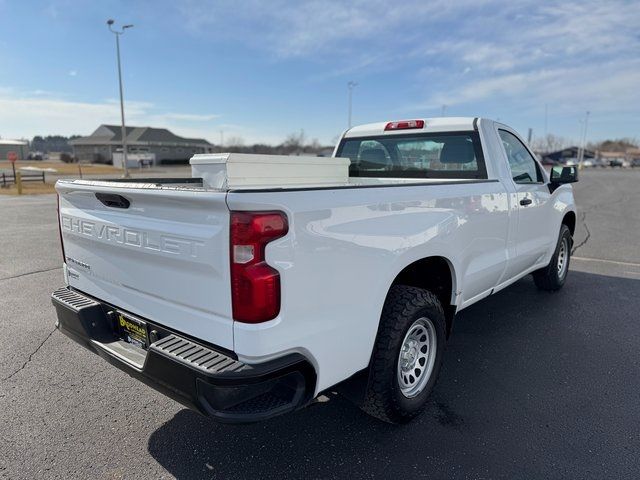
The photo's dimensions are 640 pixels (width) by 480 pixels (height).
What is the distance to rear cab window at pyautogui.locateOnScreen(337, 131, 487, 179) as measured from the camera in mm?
3992

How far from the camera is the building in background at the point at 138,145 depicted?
250 ft

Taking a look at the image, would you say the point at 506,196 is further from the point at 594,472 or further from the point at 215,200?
the point at 215,200

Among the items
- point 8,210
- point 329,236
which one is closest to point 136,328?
point 329,236

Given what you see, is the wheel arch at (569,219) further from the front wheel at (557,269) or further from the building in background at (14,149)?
the building in background at (14,149)

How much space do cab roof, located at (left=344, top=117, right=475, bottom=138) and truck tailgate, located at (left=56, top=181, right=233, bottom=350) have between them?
2788 mm

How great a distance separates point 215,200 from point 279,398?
97cm

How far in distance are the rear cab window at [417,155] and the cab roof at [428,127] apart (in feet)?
0.13

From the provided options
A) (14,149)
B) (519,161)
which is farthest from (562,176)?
(14,149)

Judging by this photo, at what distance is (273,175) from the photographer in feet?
11.3

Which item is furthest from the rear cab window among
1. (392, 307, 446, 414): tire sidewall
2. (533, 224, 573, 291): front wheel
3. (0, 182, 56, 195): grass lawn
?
(0, 182, 56, 195): grass lawn

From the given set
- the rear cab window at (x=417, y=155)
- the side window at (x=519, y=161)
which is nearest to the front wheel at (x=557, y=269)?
the side window at (x=519, y=161)

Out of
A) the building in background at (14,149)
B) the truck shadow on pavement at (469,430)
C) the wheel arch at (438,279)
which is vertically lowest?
the truck shadow on pavement at (469,430)

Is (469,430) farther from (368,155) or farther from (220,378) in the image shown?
(368,155)

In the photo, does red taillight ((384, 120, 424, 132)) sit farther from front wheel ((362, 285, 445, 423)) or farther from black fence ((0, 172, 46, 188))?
black fence ((0, 172, 46, 188))
